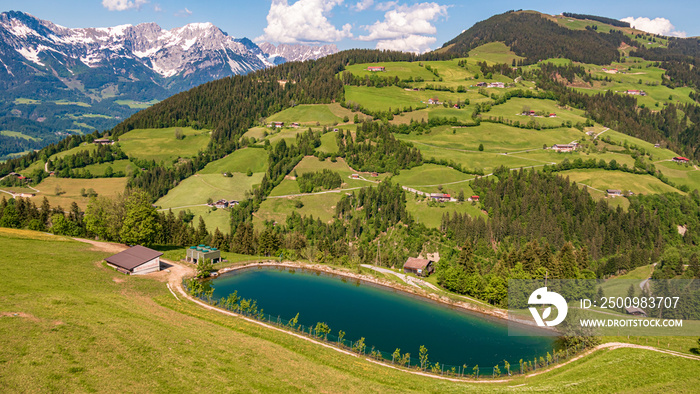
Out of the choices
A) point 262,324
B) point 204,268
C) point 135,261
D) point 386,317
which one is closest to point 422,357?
point 386,317

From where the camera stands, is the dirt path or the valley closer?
the valley

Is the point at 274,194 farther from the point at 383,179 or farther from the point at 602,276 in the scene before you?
the point at 602,276

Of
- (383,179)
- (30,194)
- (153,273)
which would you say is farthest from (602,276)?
(30,194)

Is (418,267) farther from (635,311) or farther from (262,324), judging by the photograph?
(262,324)

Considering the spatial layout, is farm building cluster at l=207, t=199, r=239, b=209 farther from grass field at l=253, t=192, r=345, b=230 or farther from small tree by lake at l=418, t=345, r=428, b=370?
small tree by lake at l=418, t=345, r=428, b=370

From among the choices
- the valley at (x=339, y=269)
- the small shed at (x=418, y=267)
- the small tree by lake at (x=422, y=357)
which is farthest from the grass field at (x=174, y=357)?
the small shed at (x=418, y=267)

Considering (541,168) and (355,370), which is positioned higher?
(541,168)

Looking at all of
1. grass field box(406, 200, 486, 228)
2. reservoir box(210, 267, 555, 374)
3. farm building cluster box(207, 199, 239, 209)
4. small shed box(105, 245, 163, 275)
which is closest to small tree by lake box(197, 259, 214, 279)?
reservoir box(210, 267, 555, 374)
